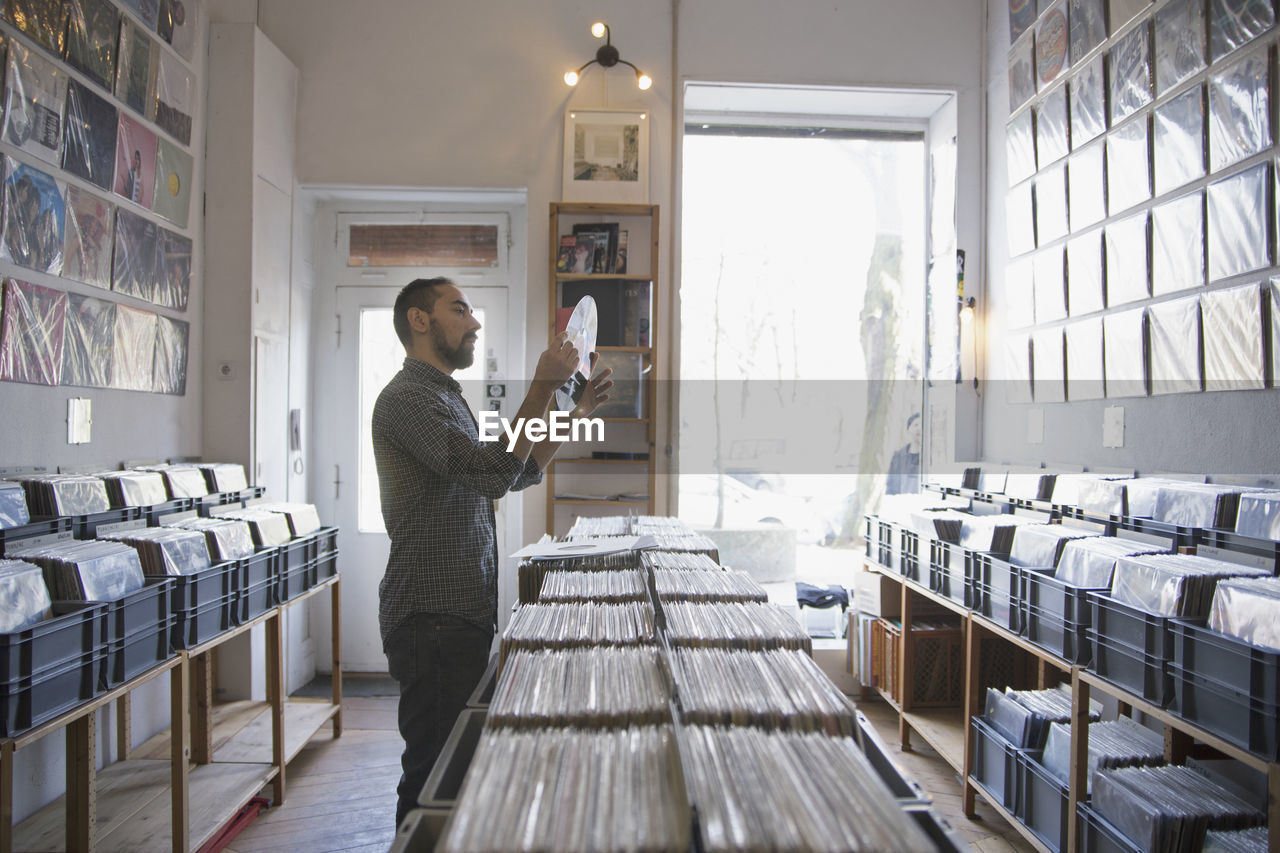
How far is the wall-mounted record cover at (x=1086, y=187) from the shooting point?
2.81m

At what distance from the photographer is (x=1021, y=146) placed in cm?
344

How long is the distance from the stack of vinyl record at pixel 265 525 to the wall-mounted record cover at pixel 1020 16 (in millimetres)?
3920

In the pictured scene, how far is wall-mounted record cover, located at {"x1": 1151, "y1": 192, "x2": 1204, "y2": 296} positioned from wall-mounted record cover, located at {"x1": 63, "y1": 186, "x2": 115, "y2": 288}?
3.64 meters

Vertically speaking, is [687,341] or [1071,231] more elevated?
[1071,231]

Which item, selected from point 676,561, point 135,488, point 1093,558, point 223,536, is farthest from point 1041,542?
point 135,488

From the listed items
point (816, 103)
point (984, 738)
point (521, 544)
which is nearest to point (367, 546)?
point (521, 544)

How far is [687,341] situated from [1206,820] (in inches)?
116

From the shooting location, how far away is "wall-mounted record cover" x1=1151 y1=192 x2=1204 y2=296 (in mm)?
2322

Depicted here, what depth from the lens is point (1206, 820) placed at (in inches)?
66.3

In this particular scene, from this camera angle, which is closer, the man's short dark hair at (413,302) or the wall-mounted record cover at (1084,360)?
the man's short dark hair at (413,302)

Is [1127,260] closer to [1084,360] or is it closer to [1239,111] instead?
[1084,360]

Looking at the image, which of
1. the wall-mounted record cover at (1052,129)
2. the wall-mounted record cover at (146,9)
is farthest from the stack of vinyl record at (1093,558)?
the wall-mounted record cover at (146,9)

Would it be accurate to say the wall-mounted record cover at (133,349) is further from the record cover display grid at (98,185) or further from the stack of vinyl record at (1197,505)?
the stack of vinyl record at (1197,505)

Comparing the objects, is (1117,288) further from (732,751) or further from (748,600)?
(732,751)
